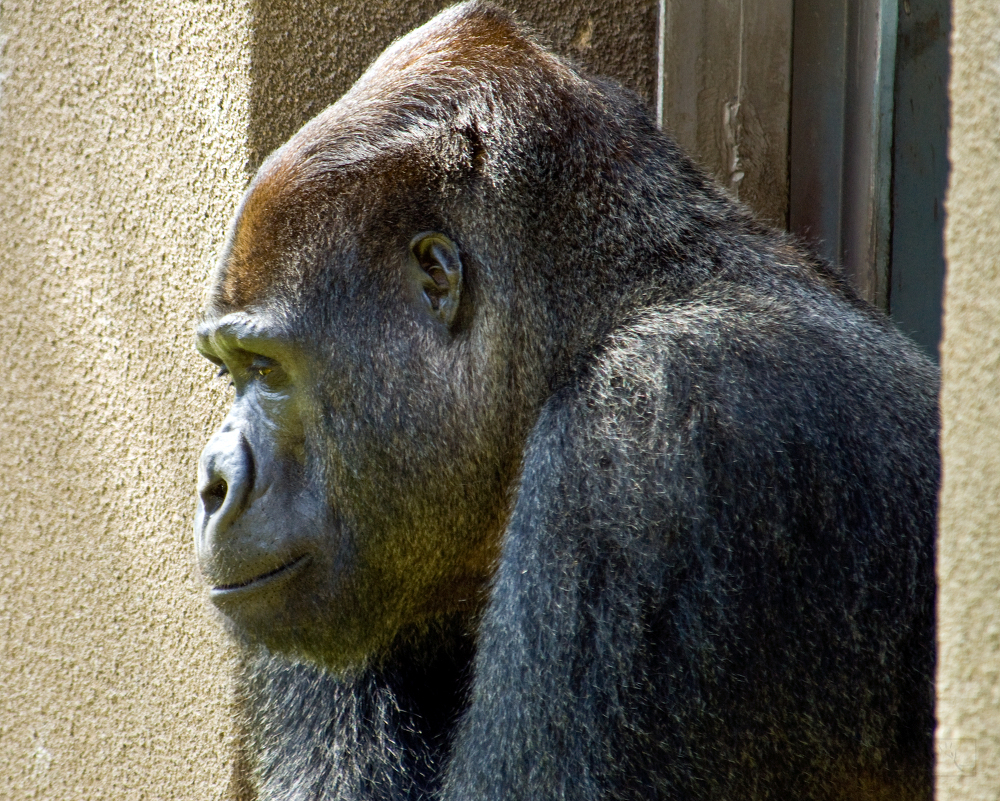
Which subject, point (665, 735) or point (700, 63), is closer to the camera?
point (665, 735)

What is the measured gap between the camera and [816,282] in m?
2.37

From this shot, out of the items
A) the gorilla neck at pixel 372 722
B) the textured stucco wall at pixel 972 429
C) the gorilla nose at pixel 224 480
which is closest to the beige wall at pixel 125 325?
the gorilla neck at pixel 372 722

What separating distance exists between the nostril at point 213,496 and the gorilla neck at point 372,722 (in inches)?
18.9

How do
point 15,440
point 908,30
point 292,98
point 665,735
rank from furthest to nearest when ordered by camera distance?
point 15,440 < point 908,30 < point 292,98 < point 665,735

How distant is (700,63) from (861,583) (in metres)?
1.80

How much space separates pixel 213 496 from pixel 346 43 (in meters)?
1.27

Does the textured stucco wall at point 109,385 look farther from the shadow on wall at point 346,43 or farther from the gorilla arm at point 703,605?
the gorilla arm at point 703,605

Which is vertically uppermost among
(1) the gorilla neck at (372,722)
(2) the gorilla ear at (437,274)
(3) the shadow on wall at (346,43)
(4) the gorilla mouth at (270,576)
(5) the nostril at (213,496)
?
(3) the shadow on wall at (346,43)

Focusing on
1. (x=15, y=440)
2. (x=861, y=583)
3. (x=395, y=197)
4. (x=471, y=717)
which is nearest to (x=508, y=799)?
(x=471, y=717)

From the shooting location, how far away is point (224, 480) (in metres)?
2.28

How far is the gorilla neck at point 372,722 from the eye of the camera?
2432 millimetres

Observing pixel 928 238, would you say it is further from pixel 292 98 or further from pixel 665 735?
pixel 665 735

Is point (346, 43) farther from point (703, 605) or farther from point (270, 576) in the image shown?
point (703, 605)

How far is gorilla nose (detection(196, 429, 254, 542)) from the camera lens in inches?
88.1
